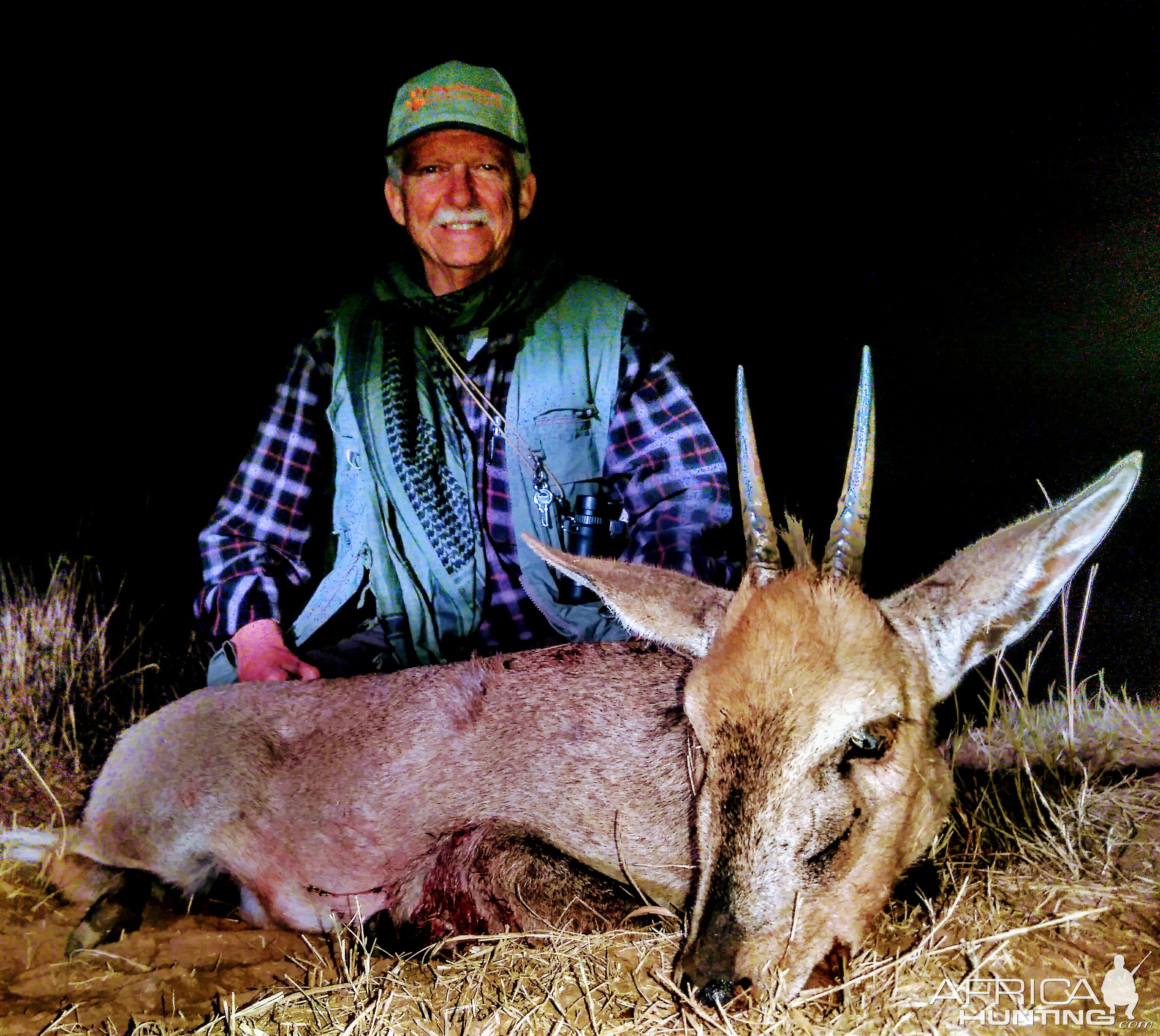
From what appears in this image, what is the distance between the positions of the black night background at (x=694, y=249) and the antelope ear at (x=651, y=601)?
245cm

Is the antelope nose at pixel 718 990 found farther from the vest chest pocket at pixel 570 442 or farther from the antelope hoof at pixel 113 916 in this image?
the vest chest pocket at pixel 570 442

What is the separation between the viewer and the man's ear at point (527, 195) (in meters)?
4.49

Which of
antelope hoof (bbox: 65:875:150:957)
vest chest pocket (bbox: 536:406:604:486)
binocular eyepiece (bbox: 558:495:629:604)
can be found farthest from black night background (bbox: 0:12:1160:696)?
antelope hoof (bbox: 65:875:150:957)

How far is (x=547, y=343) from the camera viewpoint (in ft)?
13.7

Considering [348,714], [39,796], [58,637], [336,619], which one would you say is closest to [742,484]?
[348,714]

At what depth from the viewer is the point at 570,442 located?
13.5 ft

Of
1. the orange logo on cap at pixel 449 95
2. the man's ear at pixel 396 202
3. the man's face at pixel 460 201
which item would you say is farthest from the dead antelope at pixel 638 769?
the orange logo on cap at pixel 449 95

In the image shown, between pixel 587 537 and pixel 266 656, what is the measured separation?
62.1 inches

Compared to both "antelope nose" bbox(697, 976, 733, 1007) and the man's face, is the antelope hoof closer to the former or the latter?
"antelope nose" bbox(697, 976, 733, 1007)

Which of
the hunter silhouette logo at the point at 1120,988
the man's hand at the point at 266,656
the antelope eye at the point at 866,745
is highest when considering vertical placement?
the antelope eye at the point at 866,745

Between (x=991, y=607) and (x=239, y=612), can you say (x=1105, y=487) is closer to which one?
(x=991, y=607)

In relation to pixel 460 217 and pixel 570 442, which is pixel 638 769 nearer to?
pixel 570 442

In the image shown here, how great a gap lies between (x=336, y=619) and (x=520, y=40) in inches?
134

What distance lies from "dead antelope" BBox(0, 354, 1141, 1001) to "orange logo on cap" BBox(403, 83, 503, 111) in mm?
2655
